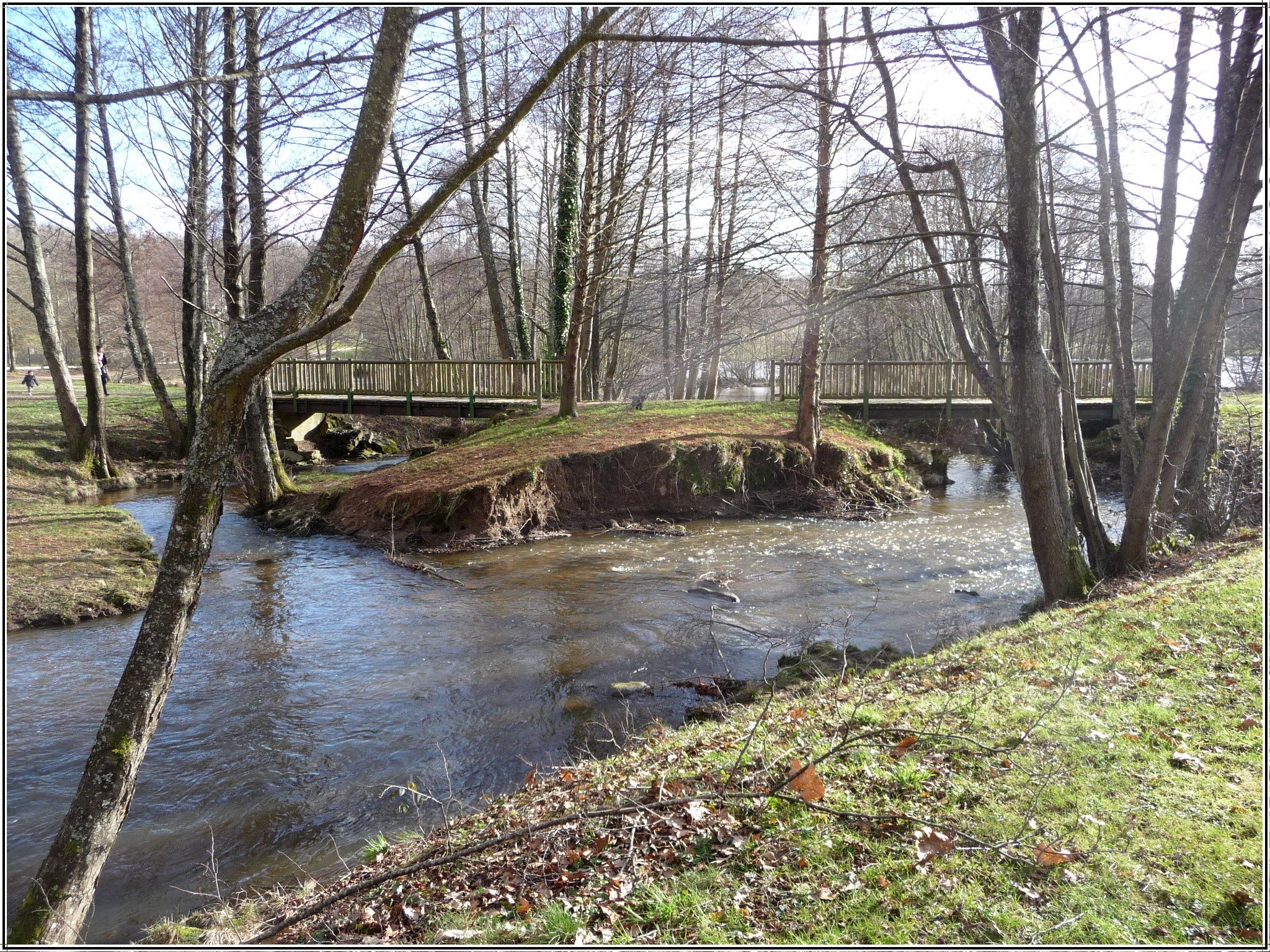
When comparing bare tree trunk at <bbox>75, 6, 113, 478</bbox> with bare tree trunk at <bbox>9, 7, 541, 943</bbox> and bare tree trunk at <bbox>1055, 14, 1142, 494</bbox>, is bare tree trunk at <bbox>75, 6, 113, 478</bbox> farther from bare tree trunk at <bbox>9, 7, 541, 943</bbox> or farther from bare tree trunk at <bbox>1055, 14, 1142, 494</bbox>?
bare tree trunk at <bbox>1055, 14, 1142, 494</bbox>

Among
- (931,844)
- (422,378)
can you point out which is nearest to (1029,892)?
(931,844)

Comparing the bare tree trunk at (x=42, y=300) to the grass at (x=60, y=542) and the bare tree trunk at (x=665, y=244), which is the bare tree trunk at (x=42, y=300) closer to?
the grass at (x=60, y=542)

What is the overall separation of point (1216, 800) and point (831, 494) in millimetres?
13178

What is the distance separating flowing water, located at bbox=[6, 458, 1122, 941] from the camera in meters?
5.32

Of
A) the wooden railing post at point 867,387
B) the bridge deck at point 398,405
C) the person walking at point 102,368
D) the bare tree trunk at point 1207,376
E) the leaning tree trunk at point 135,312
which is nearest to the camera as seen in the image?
the bare tree trunk at point 1207,376

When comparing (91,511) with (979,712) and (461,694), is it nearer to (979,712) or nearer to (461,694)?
(461,694)

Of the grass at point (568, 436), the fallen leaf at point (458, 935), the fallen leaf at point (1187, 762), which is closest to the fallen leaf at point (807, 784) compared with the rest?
the fallen leaf at point (458, 935)

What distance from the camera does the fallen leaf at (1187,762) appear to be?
4.01m

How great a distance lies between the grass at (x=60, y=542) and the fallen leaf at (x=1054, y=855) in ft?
33.1

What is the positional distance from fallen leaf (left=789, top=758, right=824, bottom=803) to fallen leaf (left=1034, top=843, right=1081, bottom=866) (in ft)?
3.26

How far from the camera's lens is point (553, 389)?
21625mm

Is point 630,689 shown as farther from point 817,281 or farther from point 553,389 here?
point 553,389

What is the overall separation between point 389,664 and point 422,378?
15.4 metres

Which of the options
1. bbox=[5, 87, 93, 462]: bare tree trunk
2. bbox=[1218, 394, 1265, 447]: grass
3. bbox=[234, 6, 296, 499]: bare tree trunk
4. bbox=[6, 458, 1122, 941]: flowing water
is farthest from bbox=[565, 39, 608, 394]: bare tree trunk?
bbox=[1218, 394, 1265, 447]: grass
